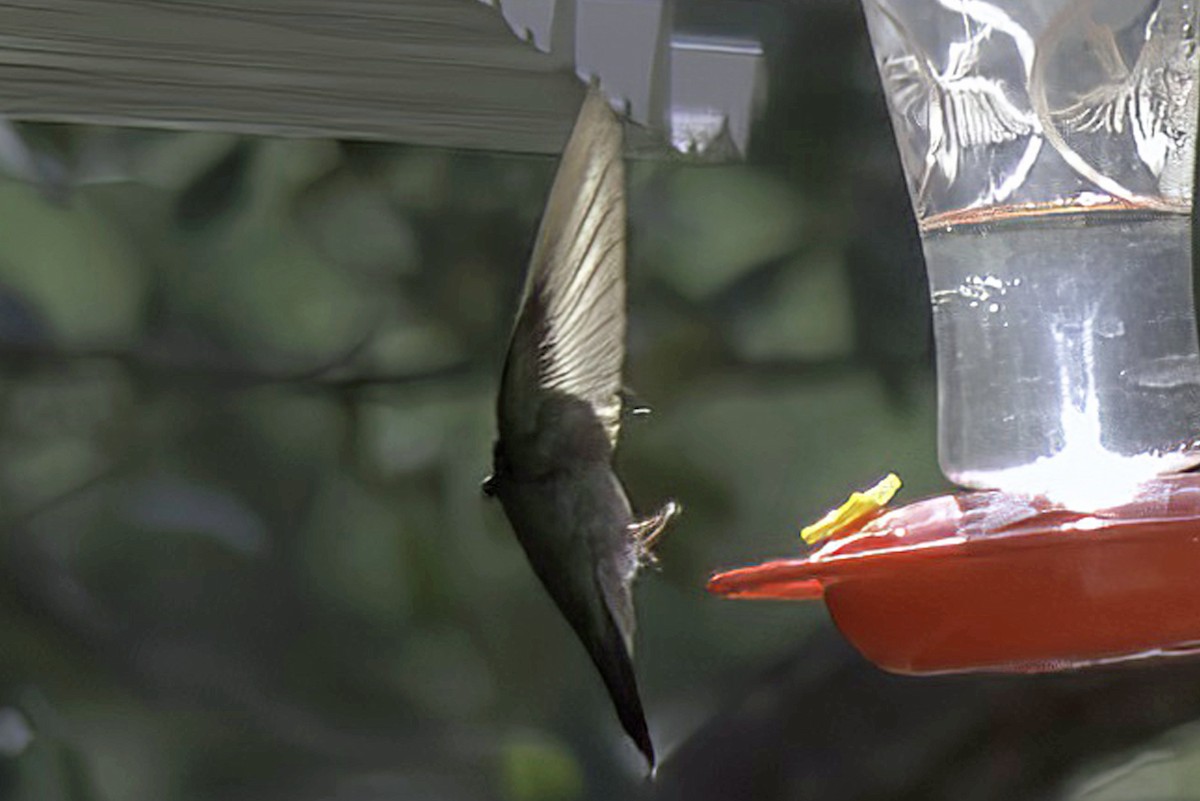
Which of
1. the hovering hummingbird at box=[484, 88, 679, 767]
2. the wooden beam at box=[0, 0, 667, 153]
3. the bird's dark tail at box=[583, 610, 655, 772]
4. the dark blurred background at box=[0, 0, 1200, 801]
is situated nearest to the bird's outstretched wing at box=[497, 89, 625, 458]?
the hovering hummingbird at box=[484, 88, 679, 767]

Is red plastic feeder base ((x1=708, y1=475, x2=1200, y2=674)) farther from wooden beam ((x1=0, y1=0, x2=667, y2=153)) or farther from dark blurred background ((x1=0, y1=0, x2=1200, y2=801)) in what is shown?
dark blurred background ((x1=0, y1=0, x2=1200, y2=801))

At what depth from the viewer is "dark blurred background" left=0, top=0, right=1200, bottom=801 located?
216 cm

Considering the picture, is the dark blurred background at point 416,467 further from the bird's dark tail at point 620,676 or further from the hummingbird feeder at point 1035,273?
the hummingbird feeder at point 1035,273

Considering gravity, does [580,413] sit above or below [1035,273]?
below

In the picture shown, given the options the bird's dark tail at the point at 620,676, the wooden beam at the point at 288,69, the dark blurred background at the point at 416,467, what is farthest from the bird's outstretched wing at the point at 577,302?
the dark blurred background at the point at 416,467

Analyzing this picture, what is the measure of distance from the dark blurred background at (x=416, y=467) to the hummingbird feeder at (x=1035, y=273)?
104cm

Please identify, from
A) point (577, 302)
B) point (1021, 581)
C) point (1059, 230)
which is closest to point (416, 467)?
point (577, 302)

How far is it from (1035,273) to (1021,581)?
314 mm

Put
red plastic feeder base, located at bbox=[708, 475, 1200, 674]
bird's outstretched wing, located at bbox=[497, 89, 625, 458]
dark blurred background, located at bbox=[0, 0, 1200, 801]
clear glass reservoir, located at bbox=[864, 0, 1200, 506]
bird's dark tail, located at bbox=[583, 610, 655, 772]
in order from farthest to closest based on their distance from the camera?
dark blurred background, located at bbox=[0, 0, 1200, 801] → bird's dark tail, located at bbox=[583, 610, 655, 772] → bird's outstretched wing, located at bbox=[497, 89, 625, 458] → clear glass reservoir, located at bbox=[864, 0, 1200, 506] → red plastic feeder base, located at bbox=[708, 475, 1200, 674]

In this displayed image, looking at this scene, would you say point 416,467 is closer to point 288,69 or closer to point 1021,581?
point 288,69

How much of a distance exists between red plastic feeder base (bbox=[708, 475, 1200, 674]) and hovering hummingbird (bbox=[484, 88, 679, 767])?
0.46 meters

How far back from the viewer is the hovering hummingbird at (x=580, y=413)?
1.36 m

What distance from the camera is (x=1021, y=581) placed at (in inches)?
34.6

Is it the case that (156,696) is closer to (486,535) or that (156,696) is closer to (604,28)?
(486,535)
